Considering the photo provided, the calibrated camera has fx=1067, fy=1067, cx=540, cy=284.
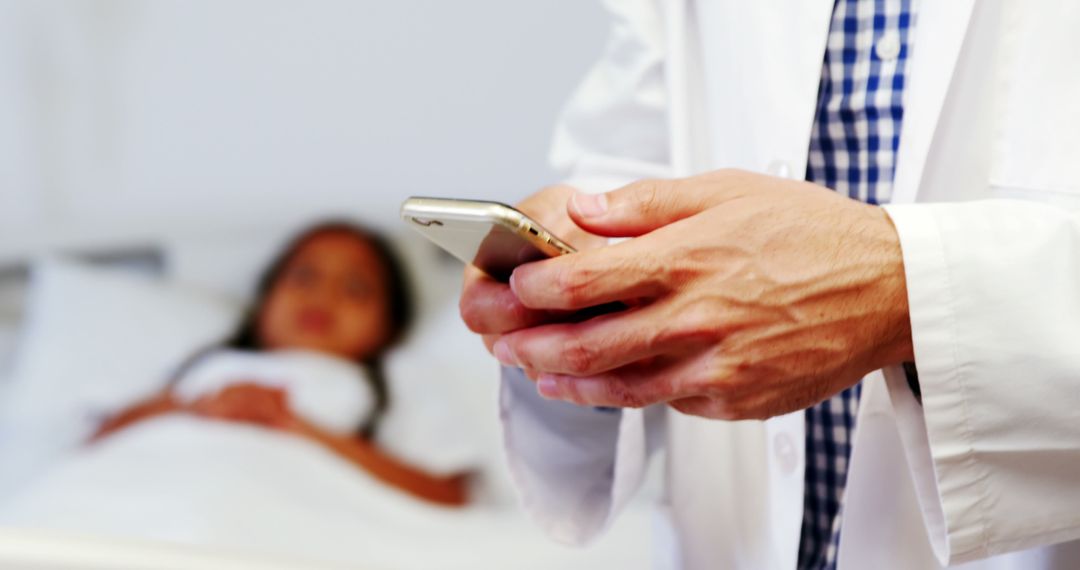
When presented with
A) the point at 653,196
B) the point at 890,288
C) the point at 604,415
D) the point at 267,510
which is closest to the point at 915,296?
the point at 890,288

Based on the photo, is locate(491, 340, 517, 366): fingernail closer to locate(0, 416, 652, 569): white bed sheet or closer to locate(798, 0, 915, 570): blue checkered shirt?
locate(798, 0, 915, 570): blue checkered shirt

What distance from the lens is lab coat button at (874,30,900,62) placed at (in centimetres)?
67

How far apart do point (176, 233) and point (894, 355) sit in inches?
70.7

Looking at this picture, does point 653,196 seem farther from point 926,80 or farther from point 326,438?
point 326,438

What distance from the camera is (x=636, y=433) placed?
0.74 m

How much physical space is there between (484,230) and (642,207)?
84 millimetres

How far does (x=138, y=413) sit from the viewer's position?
1.95m

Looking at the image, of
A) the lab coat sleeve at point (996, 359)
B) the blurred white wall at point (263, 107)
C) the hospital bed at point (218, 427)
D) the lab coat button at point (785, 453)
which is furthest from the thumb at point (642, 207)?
the blurred white wall at point (263, 107)

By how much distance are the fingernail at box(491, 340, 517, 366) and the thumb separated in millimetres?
81

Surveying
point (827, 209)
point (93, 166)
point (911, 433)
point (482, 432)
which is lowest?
point (482, 432)

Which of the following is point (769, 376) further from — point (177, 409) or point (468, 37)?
point (177, 409)

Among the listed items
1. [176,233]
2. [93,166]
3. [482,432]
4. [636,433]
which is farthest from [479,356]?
[636,433]

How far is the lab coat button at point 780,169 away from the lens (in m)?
0.68

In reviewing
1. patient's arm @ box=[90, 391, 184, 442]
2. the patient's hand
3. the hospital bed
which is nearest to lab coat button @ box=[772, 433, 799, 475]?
the hospital bed
